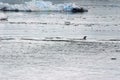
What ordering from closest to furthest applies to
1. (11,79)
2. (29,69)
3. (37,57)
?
(11,79)
(29,69)
(37,57)

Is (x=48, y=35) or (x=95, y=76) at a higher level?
(x=48, y=35)

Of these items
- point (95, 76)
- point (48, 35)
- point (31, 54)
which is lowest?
point (95, 76)

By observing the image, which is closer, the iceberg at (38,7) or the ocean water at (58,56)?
the ocean water at (58,56)

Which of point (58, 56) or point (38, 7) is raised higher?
point (38, 7)

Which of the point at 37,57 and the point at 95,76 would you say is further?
the point at 37,57

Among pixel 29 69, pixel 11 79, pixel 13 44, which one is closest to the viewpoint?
pixel 11 79

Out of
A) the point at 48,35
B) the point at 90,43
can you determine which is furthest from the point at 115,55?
the point at 48,35

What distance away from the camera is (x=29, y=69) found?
25859 mm

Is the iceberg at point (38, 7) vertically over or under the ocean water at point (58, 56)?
over

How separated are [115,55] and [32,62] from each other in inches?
212

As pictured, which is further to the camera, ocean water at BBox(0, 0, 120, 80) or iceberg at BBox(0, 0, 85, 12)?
iceberg at BBox(0, 0, 85, 12)

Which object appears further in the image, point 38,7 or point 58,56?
point 38,7

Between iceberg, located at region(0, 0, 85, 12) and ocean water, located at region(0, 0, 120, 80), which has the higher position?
iceberg, located at region(0, 0, 85, 12)

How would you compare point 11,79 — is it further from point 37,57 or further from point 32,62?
point 37,57
